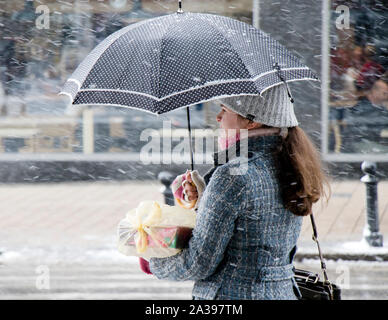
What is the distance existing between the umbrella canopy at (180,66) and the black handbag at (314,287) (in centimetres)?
69

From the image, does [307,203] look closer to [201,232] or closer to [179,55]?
[201,232]

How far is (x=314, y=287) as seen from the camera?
3143 mm

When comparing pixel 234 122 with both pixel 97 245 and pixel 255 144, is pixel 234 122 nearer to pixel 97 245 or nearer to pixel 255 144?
pixel 255 144

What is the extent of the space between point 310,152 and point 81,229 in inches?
278

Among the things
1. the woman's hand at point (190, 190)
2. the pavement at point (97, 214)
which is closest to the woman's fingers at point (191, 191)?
the woman's hand at point (190, 190)

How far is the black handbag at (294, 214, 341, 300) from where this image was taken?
121 inches

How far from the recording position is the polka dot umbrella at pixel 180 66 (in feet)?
9.50

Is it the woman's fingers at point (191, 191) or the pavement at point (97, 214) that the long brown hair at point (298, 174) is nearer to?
the woman's fingers at point (191, 191)

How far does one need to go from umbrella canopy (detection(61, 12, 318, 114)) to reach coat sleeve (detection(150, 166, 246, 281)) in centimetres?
35

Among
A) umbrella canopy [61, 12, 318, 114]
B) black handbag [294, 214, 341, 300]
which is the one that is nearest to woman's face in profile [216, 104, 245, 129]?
umbrella canopy [61, 12, 318, 114]

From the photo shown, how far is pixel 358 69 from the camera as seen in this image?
12.0 meters

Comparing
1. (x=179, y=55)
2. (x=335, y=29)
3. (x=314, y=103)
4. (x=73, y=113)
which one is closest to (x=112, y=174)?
(x=73, y=113)

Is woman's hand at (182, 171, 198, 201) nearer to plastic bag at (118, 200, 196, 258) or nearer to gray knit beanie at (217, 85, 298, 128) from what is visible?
plastic bag at (118, 200, 196, 258)

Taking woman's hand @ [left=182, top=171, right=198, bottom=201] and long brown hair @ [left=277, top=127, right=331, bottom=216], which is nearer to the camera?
long brown hair @ [left=277, top=127, right=331, bottom=216]
